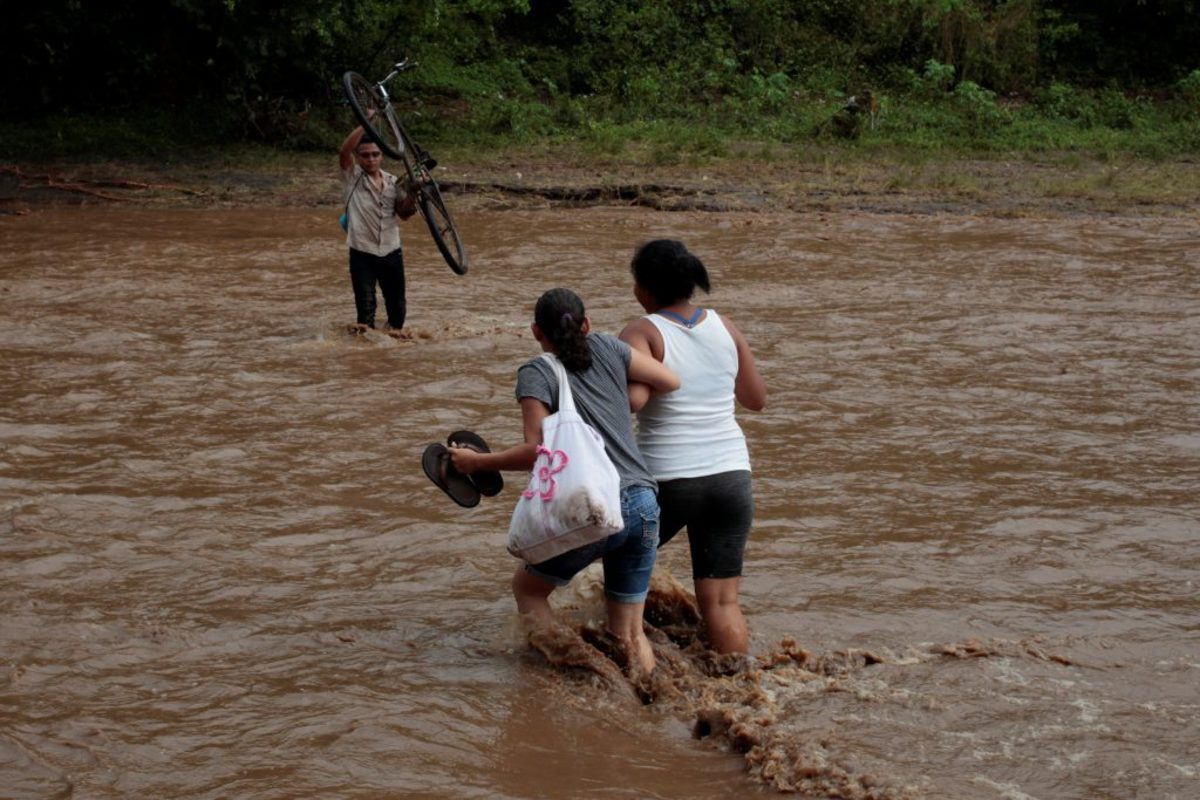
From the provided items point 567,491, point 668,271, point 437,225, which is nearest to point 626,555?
point 567,491

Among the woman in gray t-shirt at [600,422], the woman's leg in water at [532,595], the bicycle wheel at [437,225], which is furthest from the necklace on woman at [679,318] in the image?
the bicycle wheel at [437,225]

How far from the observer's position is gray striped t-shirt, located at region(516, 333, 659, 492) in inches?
189

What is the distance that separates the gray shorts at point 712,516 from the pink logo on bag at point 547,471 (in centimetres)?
53

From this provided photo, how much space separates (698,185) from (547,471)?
47.1 ft

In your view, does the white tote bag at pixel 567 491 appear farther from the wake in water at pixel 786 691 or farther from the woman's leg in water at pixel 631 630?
the wake in water at pixel 786 691

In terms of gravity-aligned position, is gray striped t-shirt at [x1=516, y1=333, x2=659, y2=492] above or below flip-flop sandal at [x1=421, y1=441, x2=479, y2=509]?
above

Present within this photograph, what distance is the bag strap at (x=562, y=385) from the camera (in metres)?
4.75

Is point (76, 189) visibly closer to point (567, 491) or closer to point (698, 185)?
point (698, 185)

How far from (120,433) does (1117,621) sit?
18.5 ft

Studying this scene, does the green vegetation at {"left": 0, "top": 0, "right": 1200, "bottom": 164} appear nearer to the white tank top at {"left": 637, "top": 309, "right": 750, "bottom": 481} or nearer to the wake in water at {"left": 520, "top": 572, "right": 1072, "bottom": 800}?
the wake in water at {"left": 520, "top": 572, "right": 1072, "bottom": 800}

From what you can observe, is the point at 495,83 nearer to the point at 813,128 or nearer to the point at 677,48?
→ the point at 677,48

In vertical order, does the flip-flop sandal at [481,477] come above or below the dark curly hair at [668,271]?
below

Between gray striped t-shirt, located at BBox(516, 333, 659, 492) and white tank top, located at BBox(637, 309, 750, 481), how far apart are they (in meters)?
0.15

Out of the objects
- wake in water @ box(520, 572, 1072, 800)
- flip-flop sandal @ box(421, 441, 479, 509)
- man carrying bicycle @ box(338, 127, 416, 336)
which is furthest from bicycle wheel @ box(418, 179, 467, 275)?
flip-flop sandal @ box(421, 441, 479, 509)
